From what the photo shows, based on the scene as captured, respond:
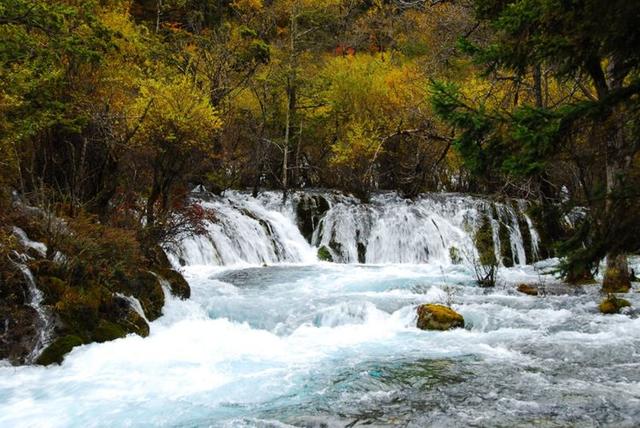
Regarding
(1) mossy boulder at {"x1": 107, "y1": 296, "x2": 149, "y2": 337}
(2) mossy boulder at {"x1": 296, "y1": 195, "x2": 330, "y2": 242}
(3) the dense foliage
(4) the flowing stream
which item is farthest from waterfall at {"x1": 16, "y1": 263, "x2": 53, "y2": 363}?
(2) mossy boulder at {"x1": 296, "y1": 195, "x2": 330, "y2": 242}

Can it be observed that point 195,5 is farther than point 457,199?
Yes

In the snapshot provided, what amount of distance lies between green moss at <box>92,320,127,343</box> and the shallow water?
5.7 inches

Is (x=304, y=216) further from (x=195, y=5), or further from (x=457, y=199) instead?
(x=195, y=5)

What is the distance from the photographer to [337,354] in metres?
8.54

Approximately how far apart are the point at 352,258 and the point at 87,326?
13199 mm

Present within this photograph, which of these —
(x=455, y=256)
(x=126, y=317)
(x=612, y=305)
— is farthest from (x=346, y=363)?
(x=455, y=256)

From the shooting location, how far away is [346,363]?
797 centimetres

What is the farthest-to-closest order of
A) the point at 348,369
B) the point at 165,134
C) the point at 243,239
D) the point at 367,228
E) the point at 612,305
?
the point at 367,228 < the point at 243,239 < the point at 165,134 < the point at 612,305 < the point at 348,369

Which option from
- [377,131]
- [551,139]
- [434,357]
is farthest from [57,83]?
[377,131]

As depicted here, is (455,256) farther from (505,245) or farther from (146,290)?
(146,290)

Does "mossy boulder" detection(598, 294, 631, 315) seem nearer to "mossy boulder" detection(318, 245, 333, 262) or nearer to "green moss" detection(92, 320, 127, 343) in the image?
"green moss" detection(92, 320, 127, 343)

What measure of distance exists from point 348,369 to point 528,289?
6737 millimetres

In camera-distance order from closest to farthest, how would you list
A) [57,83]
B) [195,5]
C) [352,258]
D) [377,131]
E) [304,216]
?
1. [57,83]
2. [352,258]
3. [304,216]
4. [377,131]
5. [195,5]

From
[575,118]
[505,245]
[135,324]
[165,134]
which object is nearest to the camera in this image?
[575,118]
